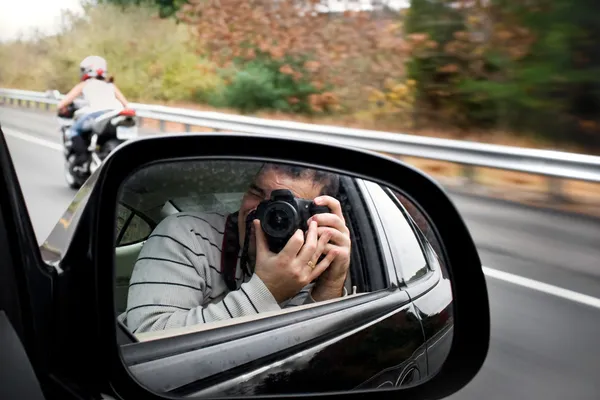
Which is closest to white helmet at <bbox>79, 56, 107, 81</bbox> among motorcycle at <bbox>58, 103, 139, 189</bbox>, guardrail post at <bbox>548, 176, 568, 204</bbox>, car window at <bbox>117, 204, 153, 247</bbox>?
motorcycle at <bbox>58, 103, 139, 189</bbox>

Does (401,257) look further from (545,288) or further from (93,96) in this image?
(93,96)

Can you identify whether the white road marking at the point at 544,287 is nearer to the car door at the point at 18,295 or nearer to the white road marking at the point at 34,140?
the car door at the point at 18,295

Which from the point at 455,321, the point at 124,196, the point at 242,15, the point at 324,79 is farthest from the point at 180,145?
the point at 242,15

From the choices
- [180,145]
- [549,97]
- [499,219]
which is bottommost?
[499,219]

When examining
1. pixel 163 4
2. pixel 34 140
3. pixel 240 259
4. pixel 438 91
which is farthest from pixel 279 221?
pixel 163 4

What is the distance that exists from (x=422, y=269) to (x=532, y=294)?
143 inches

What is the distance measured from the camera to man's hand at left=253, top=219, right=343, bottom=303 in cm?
138

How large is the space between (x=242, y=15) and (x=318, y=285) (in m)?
14.3

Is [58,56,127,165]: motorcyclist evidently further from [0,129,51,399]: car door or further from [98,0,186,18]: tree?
[98,0,186,18]: tree

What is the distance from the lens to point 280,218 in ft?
4.53

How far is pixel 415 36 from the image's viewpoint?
11320mm

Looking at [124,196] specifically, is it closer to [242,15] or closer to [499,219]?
[499,219]

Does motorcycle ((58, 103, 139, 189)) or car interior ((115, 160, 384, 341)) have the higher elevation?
car interior ((115, 160, 384, 341))

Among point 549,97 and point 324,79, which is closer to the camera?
point 549,97
